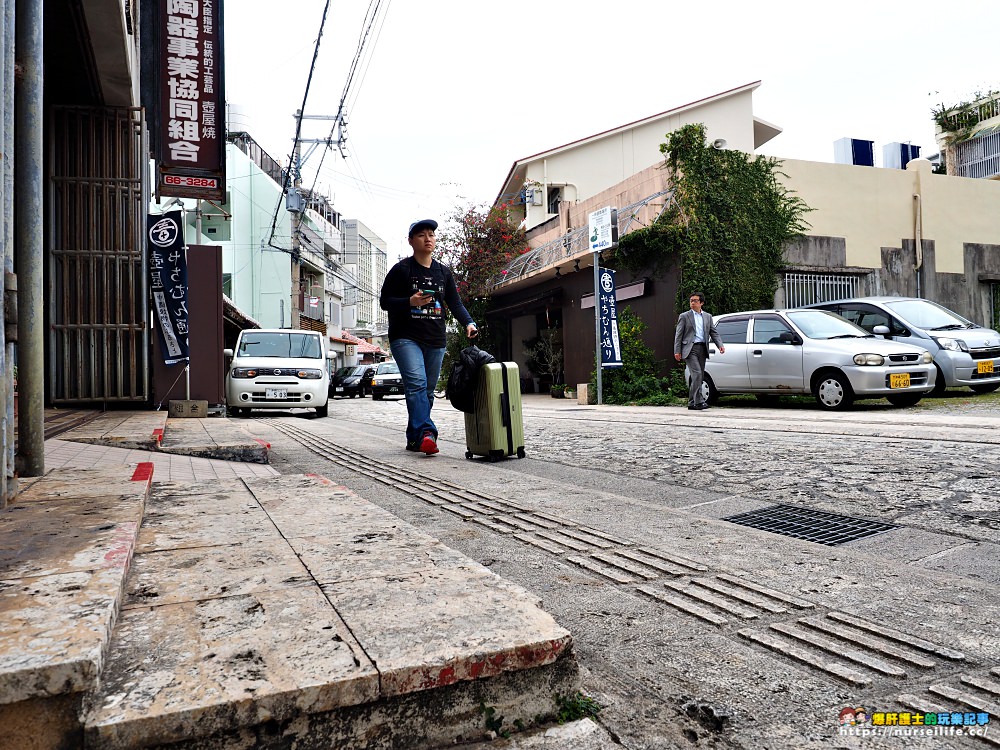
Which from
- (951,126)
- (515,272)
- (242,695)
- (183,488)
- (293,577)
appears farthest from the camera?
(951,126)

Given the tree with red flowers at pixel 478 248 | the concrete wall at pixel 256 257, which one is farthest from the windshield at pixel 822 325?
the concrete wall at pixel 256 257

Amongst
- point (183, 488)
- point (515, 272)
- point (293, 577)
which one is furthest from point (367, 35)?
point (293, 577)

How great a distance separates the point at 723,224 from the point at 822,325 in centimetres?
478

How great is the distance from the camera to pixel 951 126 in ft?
88.9

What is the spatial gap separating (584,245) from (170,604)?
16.4 meters

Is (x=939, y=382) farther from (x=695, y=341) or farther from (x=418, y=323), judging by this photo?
(x=418, y=323)

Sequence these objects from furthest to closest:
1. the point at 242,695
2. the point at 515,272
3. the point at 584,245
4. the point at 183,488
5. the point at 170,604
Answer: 1. the point at 515,272
2. the point at 584,245
3. the point at 183,488
4. the point at 170,604
5. the point at 242,695

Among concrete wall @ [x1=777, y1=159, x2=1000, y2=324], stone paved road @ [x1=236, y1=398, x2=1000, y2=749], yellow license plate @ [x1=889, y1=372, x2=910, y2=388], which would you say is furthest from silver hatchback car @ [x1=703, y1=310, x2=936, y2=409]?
concrete wall @ [x1=777, y1=159, x2=1000, y2=324]

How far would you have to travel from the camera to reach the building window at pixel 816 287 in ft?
49.6

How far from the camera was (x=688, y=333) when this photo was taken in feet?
34.9

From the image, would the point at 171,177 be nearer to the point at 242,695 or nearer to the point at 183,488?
the point at 183,488

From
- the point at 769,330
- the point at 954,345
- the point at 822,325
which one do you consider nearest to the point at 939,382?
the point at 954,345

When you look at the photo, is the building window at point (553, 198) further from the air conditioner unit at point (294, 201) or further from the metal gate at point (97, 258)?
the metal gate at point (97, 258)

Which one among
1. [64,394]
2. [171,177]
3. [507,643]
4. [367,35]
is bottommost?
[507,643]
